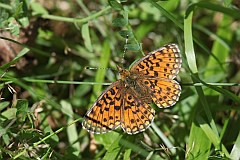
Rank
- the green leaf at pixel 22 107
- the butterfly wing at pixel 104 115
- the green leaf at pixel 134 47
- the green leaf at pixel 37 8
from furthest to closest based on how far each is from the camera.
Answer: the green leaf at pixel 37 8
the green leaf at pixel 134 47
the green leaf at pixel 22 107
the butterfly wing at pixel 104 115

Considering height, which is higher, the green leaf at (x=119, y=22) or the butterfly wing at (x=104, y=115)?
the green leaf at (x=119, y=22)

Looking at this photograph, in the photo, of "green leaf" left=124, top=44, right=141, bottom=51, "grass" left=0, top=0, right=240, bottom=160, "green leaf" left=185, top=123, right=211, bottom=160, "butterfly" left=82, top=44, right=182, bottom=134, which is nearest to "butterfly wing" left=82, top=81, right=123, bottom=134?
"butterfly" left=82, top=44, right=182, bottom=134

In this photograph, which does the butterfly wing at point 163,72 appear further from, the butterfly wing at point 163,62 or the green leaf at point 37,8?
the green leaf at point 37,8

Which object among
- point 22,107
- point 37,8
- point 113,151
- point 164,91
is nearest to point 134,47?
point 164,91

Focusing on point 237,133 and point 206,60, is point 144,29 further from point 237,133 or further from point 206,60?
point 237,133

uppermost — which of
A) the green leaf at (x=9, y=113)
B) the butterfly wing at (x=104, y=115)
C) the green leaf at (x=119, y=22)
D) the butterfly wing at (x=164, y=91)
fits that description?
the green leaf at (x=119, y=22)

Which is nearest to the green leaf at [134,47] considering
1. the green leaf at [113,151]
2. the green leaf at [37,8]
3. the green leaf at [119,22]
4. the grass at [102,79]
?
the grass at [102,79]

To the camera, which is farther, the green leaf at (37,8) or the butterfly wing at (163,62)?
the green leaf at (37,8)
